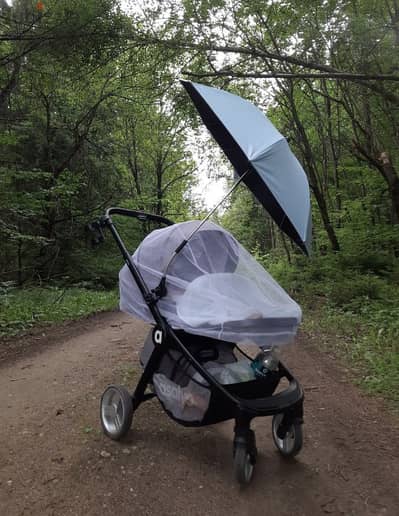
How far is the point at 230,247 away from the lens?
10.8ft

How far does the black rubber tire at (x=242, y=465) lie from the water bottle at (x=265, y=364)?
1.62 feet

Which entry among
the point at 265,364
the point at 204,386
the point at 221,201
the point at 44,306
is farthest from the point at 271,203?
the point at 44,306

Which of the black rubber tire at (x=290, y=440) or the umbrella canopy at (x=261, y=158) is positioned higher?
the umbrella canopy at (x=261, y=158)

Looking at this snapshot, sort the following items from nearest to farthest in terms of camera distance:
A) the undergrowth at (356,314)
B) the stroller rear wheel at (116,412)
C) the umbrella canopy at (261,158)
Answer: the umbrella canopy at (261,158) → the stroller rear wheel at (116,412) → the undergrowth at (356,314)

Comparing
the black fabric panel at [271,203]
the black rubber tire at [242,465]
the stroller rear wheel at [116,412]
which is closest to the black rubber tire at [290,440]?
the black rubber tire at [242,465]

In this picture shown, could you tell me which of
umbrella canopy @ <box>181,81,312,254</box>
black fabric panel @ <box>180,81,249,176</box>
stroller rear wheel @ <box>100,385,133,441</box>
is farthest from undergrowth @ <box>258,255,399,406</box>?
black fabric panel @ <box>180,81,249,176</box>

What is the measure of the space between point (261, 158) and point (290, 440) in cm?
208

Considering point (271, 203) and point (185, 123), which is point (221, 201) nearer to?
point (271, 203)

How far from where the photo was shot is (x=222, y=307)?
2646 mm

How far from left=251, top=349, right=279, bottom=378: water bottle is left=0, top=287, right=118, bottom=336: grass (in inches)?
213

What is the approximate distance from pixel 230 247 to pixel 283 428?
1476 millimetres

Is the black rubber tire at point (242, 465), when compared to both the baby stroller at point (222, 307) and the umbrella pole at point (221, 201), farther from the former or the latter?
the umbrella pole at point (221, 201)

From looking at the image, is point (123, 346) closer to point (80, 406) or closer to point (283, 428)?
point (80, 406)

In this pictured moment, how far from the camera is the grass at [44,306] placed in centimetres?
743
